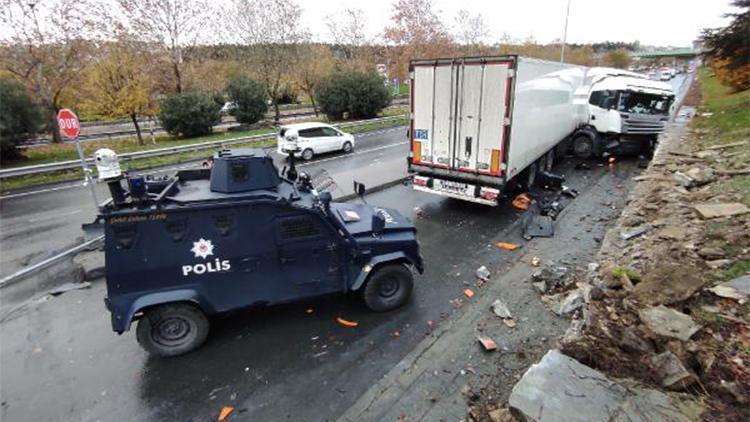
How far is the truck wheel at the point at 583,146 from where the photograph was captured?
14688 mm

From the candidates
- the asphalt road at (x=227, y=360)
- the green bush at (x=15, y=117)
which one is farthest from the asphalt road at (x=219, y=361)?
the green bush at (x=15, y=117)

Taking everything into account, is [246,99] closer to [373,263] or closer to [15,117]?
[15,117]

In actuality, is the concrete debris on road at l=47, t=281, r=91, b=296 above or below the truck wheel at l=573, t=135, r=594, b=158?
below

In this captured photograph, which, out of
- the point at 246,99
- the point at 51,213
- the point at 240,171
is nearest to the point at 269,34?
the point at 246,99

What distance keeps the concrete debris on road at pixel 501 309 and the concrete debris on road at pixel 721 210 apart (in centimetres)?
389

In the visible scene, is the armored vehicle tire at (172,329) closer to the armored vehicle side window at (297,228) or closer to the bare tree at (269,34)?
the armored vehicle side window at (297,228)

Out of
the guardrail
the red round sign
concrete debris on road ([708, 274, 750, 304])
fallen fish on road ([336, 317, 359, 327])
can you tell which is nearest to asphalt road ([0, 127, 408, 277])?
the guardrail

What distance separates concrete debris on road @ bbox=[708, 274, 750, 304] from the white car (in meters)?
15.2

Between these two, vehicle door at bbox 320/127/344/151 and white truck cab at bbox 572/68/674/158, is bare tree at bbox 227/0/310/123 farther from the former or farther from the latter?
white truck cab at bbox 572/68/674/158

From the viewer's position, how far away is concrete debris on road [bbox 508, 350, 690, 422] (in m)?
2.77

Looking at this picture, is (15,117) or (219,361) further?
(15,117)

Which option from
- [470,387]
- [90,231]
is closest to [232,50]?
[90,231]

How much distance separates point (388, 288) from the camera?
5570 millimetres

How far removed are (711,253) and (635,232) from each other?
189 centimetres
